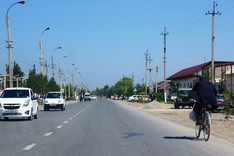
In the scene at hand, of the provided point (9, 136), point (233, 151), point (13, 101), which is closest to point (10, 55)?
point (13, 101)

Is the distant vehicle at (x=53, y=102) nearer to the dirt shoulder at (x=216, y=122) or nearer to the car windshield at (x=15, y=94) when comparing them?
the dirt shoulder at (x=216, y=122)

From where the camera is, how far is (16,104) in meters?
25.4

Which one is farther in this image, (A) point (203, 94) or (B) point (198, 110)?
(B) point (198, 110)

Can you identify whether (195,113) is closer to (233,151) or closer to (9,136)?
(233,151)

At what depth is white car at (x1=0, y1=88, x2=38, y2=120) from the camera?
25234mm

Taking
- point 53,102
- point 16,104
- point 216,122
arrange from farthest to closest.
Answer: point 53,102 < point 216,122 < point 16,104

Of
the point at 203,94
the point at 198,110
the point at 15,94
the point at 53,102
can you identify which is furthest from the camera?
the point at 53,102

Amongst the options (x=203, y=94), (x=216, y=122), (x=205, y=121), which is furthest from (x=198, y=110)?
(x=216, y=122)

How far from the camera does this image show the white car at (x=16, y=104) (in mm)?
25234

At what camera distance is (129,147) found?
42.6 feet

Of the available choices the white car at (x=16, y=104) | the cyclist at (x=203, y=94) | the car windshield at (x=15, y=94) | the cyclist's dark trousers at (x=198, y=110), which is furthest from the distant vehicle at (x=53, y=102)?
the cyclist at (x=203, y=94)

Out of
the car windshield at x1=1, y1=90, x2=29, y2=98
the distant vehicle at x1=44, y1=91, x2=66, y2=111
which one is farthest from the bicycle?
the distant vehicle at x1=44, y1=91, x2=66, y2=111

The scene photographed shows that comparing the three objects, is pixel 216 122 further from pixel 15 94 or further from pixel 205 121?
pixel 205 121

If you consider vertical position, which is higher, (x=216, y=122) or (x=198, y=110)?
(x=198, y=110)
